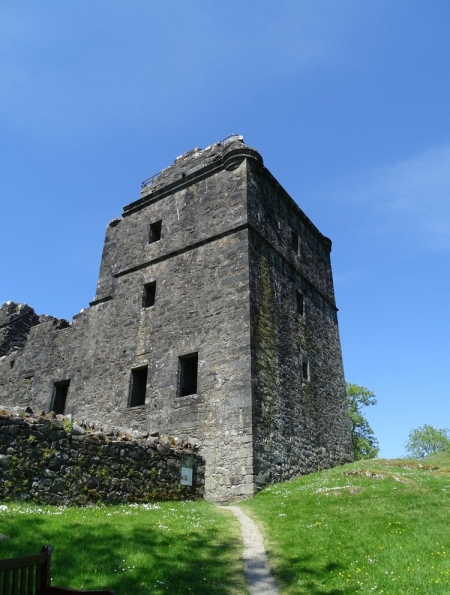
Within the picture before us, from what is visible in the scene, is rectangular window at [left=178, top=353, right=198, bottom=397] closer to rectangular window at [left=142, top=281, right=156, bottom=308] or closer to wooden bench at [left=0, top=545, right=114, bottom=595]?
rectangular window at [left=142, top=281, right=156, bottom=308]

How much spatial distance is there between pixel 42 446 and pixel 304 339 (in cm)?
1160


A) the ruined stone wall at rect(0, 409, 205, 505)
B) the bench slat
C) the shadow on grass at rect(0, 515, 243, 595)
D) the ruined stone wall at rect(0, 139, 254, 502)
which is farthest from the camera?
the ruined stone wall at rect(0, 139, 254, 502)

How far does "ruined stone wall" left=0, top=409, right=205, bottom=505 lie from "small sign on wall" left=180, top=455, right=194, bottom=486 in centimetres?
13

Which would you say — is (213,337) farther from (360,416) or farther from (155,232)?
(360,416)

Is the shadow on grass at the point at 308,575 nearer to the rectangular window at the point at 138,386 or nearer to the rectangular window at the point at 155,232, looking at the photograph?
the rectangular window at the point at 138,386

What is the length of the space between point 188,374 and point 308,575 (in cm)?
1032

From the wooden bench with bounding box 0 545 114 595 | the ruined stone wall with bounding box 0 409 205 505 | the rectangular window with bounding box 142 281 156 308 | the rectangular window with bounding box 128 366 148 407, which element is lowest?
the wooden bench with bounding box 0 545 114 595

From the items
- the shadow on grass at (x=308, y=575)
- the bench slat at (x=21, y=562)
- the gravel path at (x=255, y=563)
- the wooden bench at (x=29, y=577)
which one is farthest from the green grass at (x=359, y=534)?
the bench slat at (x=21, y=562)

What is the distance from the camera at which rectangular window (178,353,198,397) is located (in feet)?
53.0

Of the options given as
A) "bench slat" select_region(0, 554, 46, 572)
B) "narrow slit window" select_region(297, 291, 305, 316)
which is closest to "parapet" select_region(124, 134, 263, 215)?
"narrow slit window" select_region(297, 291, 305, 316)

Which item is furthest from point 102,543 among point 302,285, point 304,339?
point 302,285

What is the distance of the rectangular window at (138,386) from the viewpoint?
56.2ft

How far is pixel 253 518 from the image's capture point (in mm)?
10430

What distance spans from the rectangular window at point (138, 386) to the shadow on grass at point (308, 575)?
10.7m
